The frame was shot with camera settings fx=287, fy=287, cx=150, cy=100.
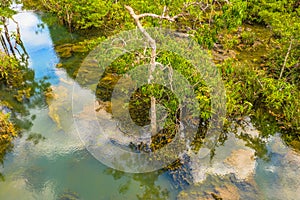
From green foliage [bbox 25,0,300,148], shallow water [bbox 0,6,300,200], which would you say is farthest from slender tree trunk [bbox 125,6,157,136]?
shallow water [bbox 0,6,300,200]

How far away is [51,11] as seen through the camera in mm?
26781

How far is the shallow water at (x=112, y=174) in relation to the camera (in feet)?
37.6

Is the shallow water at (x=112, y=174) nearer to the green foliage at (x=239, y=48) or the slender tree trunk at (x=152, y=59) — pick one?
the green foliage at (x=239, y=48)

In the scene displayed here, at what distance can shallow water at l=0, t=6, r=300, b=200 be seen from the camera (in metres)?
11.5

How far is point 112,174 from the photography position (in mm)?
12289

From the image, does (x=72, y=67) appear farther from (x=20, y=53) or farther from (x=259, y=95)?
(x=259, y=95)

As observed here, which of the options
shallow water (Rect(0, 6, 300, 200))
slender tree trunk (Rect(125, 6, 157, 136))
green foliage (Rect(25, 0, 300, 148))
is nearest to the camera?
slender tree trunk (Rect(125, 6, 157, 136))

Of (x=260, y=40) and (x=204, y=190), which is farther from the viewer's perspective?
(x=260, y=40)

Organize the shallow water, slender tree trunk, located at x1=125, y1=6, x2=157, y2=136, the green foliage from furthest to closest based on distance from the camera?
1. the shallow water
2. the green foliage
3. slender tree trunk, located at x1=125, y1=6, x2=157, y2=136

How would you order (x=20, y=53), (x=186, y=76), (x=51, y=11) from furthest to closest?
1. (x=51, y=11)
2. (x=20, y=53)
3. (x=186, y=76)

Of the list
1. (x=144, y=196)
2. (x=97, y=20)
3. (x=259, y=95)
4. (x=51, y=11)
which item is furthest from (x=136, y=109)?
(x=51, y=11)

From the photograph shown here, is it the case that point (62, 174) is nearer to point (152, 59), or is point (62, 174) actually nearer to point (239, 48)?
point (152, 59)

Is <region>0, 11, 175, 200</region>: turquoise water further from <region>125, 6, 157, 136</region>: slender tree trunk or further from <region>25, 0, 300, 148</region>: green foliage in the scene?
<region>25, 0, 300, 148</region>: green foliage

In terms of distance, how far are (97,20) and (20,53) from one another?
6422 millimetres
